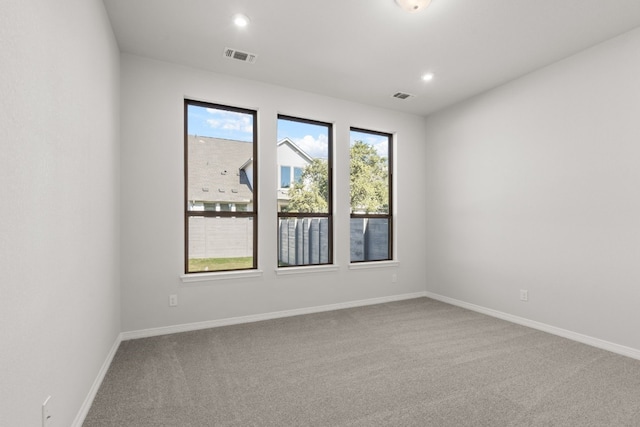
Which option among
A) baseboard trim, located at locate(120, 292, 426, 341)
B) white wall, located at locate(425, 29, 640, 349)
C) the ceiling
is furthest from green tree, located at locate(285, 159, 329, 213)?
white wall, located at locate(425, 29, 640, 349)

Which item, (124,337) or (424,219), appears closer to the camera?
(124,337)

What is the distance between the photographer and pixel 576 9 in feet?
8.38

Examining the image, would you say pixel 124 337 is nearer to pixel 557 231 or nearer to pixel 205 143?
pixel 205 143

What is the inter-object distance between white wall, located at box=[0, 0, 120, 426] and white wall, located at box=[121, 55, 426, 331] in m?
0.75

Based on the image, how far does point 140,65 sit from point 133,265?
6.56 feet

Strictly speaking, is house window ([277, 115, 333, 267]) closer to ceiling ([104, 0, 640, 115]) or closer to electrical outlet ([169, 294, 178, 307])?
ceiling ([104, 0, 640, 115])

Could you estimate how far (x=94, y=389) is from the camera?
2186 millimetres

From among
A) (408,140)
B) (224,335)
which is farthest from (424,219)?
(224,335)

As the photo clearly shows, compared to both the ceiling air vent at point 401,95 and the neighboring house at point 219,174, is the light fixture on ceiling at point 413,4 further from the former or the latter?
the neighboring house at point 219,174

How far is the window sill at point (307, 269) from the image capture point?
395 centimetres

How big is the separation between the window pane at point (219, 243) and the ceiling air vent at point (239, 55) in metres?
1.71

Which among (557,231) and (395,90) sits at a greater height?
(395,90)

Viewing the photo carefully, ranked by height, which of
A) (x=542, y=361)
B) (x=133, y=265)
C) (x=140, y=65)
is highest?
(x=140, y=65)

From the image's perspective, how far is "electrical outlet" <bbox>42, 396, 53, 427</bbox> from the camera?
139 cm
